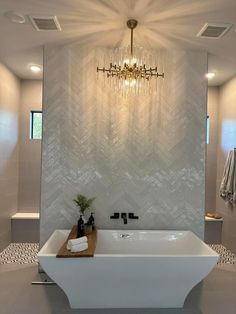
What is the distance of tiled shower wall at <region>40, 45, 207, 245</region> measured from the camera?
142 inches

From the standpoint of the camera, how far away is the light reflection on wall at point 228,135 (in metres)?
4.54

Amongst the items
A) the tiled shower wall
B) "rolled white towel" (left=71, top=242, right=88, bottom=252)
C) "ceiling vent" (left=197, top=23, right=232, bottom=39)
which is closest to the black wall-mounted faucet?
the tiled shower wall

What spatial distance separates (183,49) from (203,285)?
9.98ft

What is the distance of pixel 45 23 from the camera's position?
2.98m

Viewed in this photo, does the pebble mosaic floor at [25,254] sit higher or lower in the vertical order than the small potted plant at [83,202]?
lower

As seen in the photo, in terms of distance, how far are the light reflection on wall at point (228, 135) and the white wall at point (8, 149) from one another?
3734mm

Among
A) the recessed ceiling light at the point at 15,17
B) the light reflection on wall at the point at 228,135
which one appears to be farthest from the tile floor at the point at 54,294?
→ the recessed ceiling light at the point at 15,17

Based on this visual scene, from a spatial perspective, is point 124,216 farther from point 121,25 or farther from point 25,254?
point 121,25

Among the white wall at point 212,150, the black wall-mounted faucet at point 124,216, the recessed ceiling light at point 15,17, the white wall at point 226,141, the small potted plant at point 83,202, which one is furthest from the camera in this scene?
the white wall at point 212,150

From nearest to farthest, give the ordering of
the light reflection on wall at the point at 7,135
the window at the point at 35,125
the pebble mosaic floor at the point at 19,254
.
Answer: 1. the pebble mosaic floor at the point at 19,254
2. the light reflection on wall at the point at 7,135
3. the window at the point at 35,125

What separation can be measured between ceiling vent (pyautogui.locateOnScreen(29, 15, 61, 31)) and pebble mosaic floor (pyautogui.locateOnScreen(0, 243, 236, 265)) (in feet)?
10.4

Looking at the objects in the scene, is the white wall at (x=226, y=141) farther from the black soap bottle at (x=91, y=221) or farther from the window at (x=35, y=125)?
the window at (x=35, y=125)

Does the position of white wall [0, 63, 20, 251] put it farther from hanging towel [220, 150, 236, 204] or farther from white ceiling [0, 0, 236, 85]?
hanging towel [220, 150, 236, 204]

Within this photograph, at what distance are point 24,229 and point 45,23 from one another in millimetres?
3445
